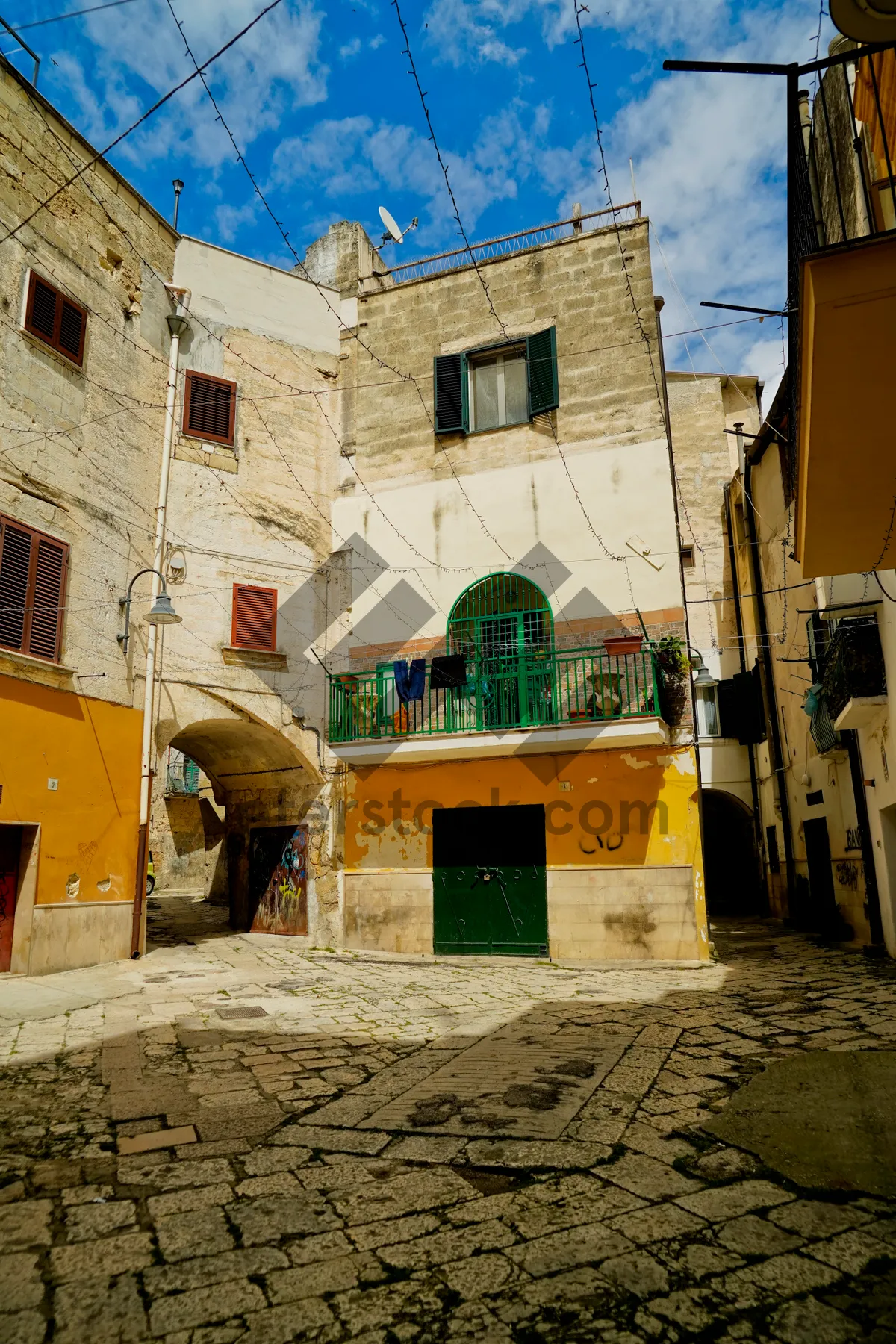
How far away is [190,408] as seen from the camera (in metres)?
13.3

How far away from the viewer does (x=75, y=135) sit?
12086mm

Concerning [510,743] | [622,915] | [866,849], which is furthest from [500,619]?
[866,849]

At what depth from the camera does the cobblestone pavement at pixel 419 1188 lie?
8.54 ft

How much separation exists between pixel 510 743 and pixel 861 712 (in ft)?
15.3

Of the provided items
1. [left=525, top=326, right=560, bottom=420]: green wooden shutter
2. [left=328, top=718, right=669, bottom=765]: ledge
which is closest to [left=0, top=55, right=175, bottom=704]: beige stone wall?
[left=328, top=718, right=669, bottom=765]: ledge

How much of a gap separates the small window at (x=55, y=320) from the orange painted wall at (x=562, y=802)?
289 inches

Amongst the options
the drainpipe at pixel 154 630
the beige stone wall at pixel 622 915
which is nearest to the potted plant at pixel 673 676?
the beige stone wall at pixel 622 915

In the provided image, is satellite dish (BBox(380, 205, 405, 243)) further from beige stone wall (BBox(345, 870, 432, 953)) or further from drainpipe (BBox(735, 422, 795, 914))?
beige stone wall (BBox(345, 870, 432, 953))

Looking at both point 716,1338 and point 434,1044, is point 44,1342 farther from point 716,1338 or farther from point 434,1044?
point 434,1044

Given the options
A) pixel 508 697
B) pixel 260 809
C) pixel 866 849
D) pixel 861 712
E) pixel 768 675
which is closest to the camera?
pixel 861 712

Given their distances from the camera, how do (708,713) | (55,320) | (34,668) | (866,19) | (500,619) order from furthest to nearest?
(708,713) < (500,619) < (55,320) < (34,668) < (866,19)

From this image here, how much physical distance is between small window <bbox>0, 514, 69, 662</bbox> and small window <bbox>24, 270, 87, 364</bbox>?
265 centimetres

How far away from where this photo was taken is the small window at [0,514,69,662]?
10.1m

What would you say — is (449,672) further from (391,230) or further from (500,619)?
(391,230)
